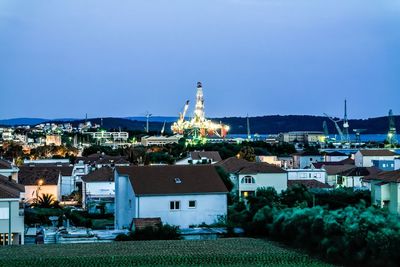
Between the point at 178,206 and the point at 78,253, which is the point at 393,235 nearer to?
the point at 78,253

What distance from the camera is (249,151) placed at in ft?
212

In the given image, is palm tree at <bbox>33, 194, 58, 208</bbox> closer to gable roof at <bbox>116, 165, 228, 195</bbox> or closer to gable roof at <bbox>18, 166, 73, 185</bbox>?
gable roof at <bbox>18, 166, 73, 185</bbox>

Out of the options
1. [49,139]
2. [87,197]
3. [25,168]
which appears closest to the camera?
[87,197]

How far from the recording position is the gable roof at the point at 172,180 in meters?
24.1

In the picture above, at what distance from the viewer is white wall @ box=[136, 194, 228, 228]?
23781 millimetres

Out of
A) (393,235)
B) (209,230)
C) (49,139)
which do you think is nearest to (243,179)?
(209,230)

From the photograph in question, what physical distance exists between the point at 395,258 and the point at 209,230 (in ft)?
26.8

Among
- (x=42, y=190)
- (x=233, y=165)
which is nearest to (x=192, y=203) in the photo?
(x=233, y=165)

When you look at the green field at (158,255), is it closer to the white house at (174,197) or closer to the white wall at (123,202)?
the white house at (174,197)

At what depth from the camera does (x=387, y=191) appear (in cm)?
2711

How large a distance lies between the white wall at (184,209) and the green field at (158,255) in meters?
5.96

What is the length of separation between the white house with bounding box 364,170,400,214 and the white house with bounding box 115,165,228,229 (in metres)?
6.01

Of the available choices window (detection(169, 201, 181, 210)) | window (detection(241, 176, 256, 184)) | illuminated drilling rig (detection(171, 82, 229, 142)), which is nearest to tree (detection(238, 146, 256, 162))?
window (detection(241, 176, 256, 184))

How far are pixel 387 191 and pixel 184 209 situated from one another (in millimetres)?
7604
